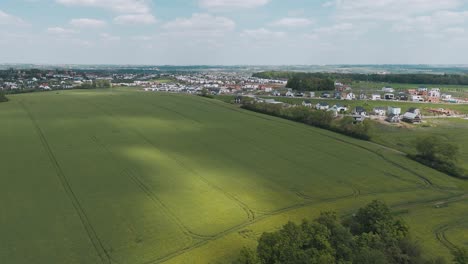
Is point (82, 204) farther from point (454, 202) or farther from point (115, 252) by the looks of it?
point (454, 202)

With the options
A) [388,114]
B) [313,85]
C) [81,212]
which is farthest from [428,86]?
[81,212]

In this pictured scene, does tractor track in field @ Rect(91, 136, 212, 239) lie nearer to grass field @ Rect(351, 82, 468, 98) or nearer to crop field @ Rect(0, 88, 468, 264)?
crop field @ Rect(0, 88, 468, 264)

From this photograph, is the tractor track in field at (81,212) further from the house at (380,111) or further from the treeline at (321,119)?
the house at (380,111)

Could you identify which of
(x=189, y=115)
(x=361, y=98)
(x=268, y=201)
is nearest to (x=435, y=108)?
(x=361, y=98)

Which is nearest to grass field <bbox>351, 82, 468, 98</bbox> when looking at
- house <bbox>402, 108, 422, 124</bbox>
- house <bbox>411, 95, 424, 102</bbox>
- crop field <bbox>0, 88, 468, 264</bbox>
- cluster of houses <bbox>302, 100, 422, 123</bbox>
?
house <bbox>411, 95, 424, 102</bbox>

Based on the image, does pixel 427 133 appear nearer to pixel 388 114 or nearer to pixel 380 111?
pixel 388 114

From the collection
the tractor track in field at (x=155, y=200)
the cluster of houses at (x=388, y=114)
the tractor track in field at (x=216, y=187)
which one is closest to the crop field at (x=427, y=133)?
the cluster of houses at (x=388, y=114)
